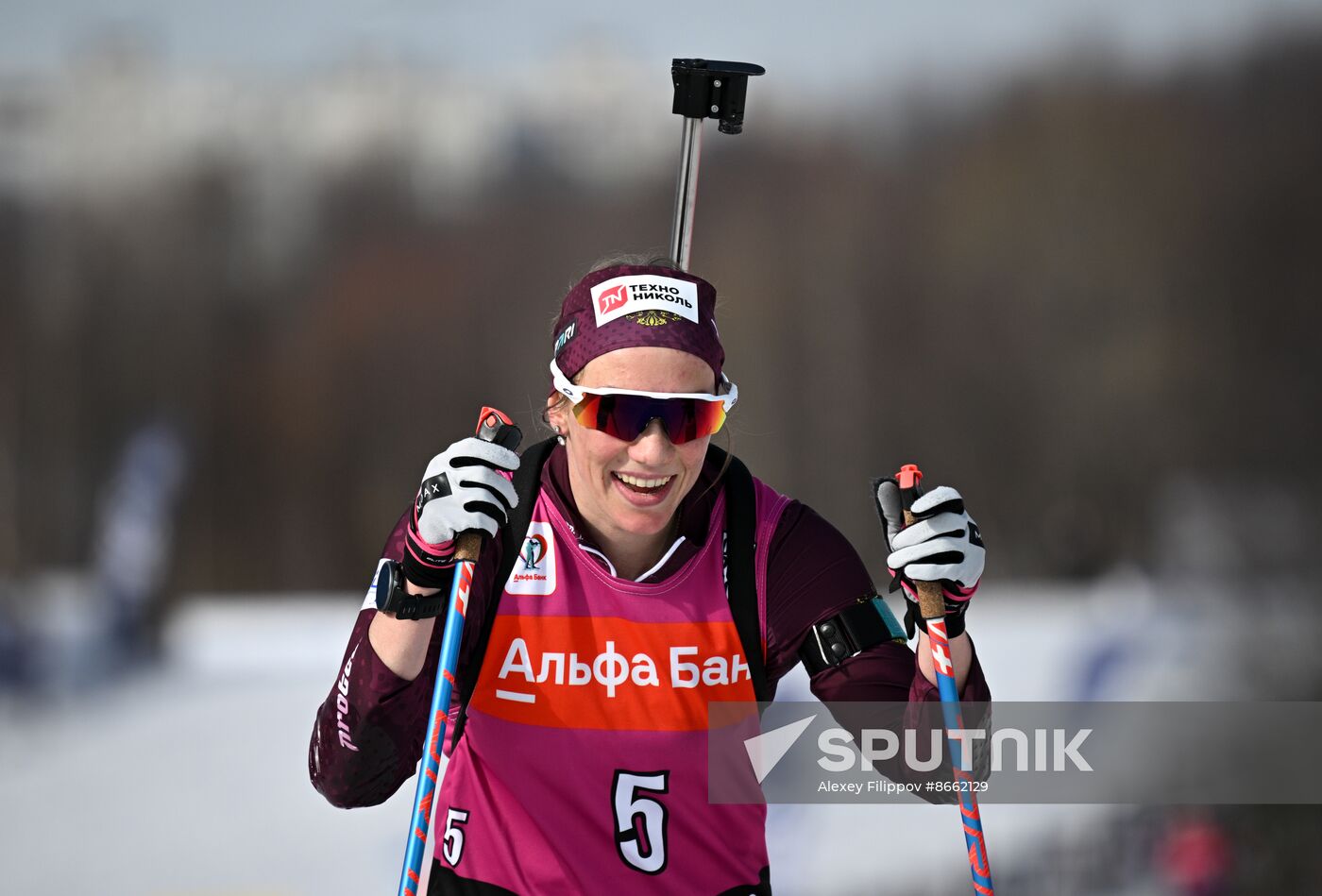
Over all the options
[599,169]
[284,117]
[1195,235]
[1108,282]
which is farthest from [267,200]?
[1195,235]

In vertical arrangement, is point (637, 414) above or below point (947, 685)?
above

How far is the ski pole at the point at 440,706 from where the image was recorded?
2.02 m

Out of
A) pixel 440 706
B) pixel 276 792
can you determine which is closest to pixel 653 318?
pixel 440 706

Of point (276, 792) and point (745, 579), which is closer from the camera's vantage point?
point (745, 579)

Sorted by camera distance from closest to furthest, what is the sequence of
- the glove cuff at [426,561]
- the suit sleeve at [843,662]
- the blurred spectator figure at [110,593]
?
the glove cuff at [426,561], the suit sleeve at [843,662], the blurred spectator figure at [110,593]

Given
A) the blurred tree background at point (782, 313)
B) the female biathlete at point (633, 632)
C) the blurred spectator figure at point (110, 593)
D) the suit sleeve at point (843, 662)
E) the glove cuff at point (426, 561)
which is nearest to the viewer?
Result: the glove cuff at point (426, 561)

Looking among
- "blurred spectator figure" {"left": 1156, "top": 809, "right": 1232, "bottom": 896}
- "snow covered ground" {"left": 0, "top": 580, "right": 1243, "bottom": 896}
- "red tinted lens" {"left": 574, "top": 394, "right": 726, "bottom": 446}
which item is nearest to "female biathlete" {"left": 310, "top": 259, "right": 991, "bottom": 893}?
"red tinted lens" {"left": 574, "top": 394, "right": 726, "bottom": 446}

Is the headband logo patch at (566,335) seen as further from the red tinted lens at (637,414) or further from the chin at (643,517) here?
the chin at (643,517)

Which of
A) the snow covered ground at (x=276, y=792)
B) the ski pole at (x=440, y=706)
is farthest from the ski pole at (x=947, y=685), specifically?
the snow covered ground at (x=276, y=792)

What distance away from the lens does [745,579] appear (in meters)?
2.20

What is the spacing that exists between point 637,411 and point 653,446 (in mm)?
60

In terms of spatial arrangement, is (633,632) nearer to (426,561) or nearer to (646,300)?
(426,561)

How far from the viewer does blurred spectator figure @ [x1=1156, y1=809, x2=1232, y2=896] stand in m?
6.22

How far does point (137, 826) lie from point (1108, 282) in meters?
6.86
